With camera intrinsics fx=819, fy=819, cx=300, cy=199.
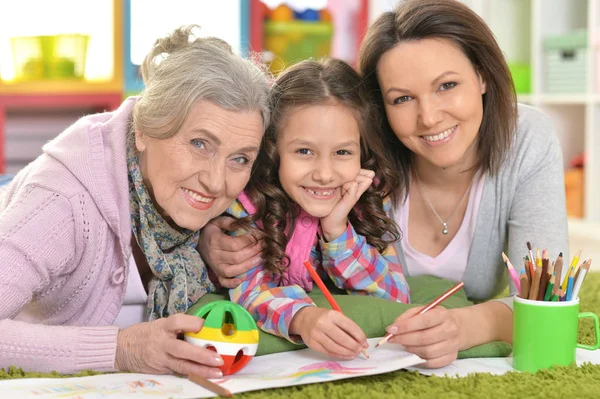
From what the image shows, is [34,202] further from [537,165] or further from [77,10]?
[77,10]

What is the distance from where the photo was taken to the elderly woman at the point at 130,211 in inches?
52.9

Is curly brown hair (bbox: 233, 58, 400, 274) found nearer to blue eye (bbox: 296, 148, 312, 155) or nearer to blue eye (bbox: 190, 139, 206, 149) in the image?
blue eye (bbox: 296, 148, 312, 155)

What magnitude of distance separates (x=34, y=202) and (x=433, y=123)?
0.78m

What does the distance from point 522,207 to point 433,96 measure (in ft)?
1.02

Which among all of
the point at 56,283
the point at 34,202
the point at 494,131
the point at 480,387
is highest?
the point at 494,131

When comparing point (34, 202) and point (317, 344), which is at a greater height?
point (34, 202)

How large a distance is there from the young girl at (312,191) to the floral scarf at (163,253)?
98 mm

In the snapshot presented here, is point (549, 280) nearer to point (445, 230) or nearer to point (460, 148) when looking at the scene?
point (460, 148)

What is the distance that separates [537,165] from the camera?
69.5 inches

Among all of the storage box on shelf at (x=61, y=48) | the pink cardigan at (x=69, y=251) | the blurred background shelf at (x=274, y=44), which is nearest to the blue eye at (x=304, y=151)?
the pink cardigan at (x=69, y=251)

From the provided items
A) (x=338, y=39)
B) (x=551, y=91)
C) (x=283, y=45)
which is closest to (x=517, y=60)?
(x=551, y=91)

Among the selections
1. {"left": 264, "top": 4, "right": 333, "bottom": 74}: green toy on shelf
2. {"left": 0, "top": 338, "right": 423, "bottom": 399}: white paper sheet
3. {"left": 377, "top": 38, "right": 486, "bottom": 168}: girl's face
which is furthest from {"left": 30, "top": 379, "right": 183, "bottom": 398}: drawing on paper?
{"left": 264, "top": 4, "right": 333, "bottom": 74}: green toy on shelf

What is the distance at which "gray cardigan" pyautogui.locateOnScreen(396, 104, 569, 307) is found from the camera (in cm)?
170

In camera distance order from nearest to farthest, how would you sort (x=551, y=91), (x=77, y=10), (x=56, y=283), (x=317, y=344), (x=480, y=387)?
(x=480, y=387), (x=317, y=344), (x=56, y=283), (x=551, y=91), (x=77, y=10)
